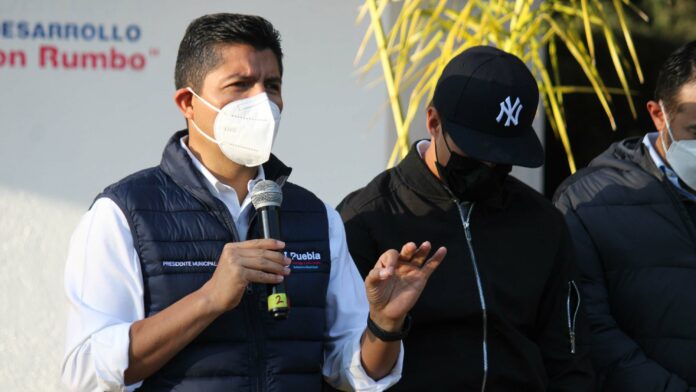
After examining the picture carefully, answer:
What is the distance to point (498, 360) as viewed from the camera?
3.42 meters

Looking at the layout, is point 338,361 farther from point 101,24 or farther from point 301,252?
point 101,24

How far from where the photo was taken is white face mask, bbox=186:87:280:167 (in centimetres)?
306

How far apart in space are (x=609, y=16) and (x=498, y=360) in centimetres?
338

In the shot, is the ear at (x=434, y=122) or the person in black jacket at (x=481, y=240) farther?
the ear at (x=434, y=122)

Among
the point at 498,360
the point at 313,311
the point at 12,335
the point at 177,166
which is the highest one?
the point at 177,166

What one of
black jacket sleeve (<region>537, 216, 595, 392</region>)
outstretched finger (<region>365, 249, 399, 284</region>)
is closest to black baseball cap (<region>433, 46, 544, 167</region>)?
black jacket sleeve (<region>537, 216, 595, 392</region>)

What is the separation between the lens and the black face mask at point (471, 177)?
3.42 m

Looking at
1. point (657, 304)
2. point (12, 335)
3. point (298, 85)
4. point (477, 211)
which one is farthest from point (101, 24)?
point (657, 304)

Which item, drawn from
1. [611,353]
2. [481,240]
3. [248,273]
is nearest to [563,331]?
[611,353]

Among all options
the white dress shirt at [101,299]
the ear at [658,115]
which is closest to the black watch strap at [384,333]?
the white dress shirt at [101,299]

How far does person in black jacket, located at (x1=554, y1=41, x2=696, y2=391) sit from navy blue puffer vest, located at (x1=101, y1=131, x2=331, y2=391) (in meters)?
0.99

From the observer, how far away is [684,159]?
3.88 meters

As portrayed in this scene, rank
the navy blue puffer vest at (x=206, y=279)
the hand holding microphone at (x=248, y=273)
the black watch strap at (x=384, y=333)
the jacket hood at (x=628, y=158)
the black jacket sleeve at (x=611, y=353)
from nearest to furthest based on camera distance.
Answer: the hand holding microphone at (x=248, y=273) → the navy blue puffer vest at (x=206, y=279) → the black watch strap at (x=384, y=333) → the black jacket sleeve at (x=611, y=353) → the jacket hood at (x=628, y=158)

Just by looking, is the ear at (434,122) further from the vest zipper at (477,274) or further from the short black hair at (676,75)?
the short black hair at (676,75)
